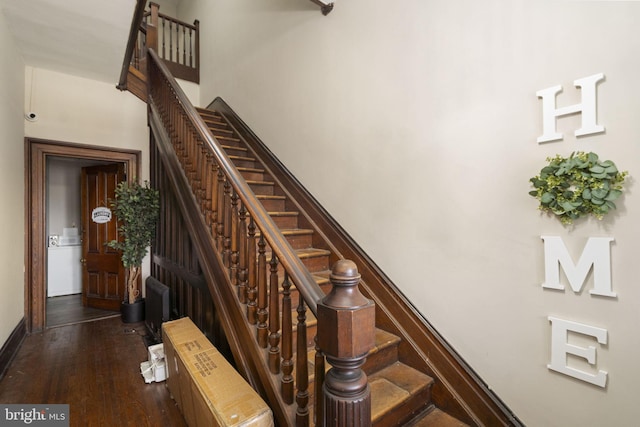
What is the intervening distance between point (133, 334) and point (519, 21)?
4077mm

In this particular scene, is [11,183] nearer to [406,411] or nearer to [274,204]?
[274,204]

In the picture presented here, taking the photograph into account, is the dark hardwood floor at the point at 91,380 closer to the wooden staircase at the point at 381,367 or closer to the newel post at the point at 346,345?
the wooden staircase at the point at 381,367

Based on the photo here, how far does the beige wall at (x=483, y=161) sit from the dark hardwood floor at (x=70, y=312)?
3.38m

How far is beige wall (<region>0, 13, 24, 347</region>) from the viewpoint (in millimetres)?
2461

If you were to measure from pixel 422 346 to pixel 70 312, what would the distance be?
4.58m

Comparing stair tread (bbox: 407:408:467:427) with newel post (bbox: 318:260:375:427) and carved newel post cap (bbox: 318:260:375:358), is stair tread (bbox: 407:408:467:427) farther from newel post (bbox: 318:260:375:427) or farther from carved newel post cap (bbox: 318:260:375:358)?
carved newel post cap (bbox: 318:260:375:358)

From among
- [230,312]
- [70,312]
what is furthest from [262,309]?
[70,312]

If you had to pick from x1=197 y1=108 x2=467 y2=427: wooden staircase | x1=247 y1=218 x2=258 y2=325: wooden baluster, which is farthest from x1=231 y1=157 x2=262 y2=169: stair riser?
x1=247 y1=218 x2=258 y2=325: wooden baluster

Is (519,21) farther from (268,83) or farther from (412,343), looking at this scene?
(268,83)

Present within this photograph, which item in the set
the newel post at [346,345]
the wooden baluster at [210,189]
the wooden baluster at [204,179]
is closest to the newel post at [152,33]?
the wooden baluster at [204,179]

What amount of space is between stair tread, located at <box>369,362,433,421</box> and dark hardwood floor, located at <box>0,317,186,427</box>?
3.89 feet

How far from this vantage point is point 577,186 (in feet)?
4.30

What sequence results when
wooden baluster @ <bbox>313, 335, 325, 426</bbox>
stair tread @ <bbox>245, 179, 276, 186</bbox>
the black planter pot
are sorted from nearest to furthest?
wooden baluster @ <bbox>313, 335, 325, 426</bbox>, stair tread @ <bbox>245, 179, 276, 186</bbox>, the black planter pot

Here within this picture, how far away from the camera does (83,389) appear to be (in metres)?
2.17
